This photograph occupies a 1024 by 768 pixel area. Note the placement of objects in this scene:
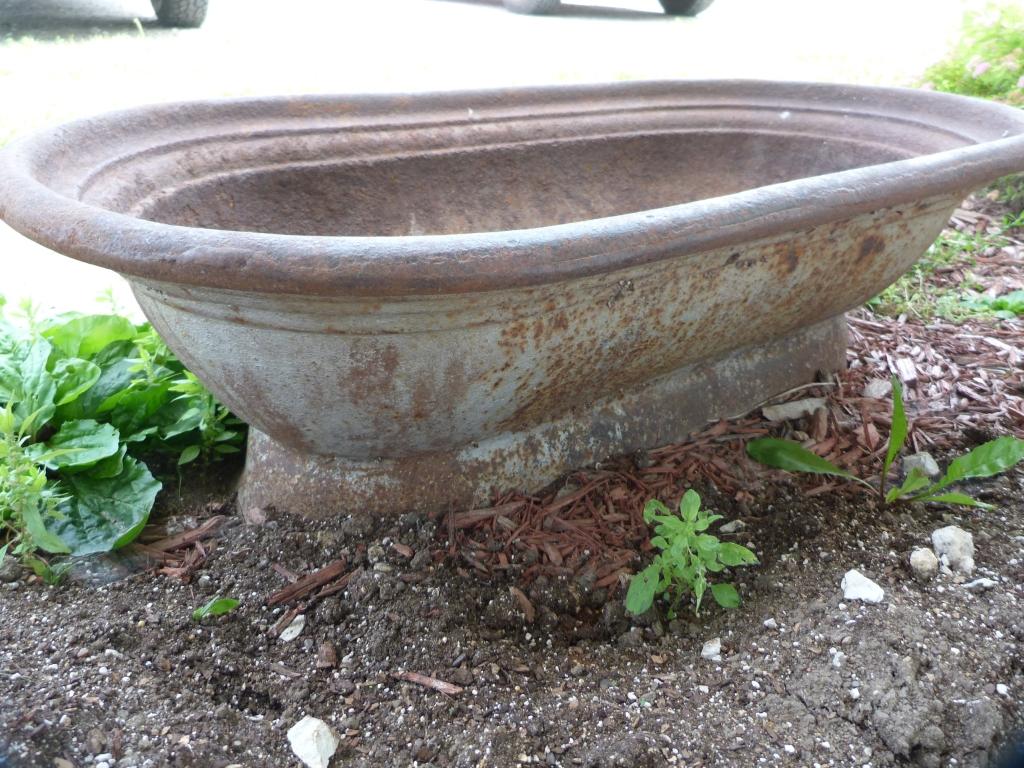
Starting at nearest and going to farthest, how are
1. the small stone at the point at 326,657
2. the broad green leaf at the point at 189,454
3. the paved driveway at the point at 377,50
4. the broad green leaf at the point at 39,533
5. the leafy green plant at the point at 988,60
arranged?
the small stone at the point at 326,657, the broad green leaf at the point at 39,533, the broad green leaf at the point at 189,454, the leafy green plant at the point at 988,60, the paved driveway at the point at 377,50

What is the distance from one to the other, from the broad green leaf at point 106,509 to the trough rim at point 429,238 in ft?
2.31

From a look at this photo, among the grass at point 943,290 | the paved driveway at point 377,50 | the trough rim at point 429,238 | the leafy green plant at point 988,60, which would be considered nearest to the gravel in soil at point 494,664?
the trough rim at point 429,238

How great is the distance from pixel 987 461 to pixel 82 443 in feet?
7.23

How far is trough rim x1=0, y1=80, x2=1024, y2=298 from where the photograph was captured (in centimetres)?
131

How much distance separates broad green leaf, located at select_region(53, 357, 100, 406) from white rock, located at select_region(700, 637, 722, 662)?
1.55 m

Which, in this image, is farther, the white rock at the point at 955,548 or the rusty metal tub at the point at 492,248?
the white rock at the point at 955,548

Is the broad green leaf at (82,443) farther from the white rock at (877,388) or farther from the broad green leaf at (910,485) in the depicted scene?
the white rock at (877,388)

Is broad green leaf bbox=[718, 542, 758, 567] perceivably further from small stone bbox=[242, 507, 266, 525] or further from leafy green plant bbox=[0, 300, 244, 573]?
leafy green plant bbox=[0, 300, 244, 573]

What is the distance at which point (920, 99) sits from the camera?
2623 mm

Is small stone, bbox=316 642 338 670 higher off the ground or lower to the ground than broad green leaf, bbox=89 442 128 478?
lower

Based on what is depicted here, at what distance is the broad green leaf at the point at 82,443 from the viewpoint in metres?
1.96

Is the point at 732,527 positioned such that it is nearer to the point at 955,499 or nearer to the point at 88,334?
the point at 955,499

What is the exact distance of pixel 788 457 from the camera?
225 cm

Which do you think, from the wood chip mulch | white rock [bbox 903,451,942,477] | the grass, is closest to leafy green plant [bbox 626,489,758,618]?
the wood chip mulch
